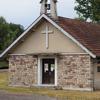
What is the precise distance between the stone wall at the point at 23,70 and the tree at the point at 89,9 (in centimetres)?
2605

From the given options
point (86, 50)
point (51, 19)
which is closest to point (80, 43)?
point (86, 50)

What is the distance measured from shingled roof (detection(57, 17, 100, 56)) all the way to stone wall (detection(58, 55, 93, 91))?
1061 millimetres

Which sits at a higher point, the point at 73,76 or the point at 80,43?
the point at 80,43

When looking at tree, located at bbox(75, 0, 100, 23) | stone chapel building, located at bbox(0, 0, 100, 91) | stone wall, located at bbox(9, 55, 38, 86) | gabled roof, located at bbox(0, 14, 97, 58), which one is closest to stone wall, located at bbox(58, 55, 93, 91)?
stone chapel building, located at bbox(0, 0, 100, 91)

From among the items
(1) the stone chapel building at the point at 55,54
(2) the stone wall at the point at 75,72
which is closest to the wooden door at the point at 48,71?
(1) the stone chapel building at the point at 55,54

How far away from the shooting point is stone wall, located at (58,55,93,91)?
3334 centimetres

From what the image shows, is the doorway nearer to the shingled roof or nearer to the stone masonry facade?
the stone masonry facade

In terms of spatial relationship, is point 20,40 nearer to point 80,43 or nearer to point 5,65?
point 80,43

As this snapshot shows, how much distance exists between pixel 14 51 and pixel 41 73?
9.85 feet

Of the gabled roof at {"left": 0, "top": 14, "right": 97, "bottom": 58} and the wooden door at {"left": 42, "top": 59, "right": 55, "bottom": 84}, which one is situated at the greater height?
the gabled roof at {"left": 0, "top": 14, "right": 97, "bottom": 58}

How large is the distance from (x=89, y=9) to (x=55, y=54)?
31.0 m

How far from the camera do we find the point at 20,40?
120 feet

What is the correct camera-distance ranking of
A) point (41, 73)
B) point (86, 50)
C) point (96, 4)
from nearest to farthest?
point (86, 50) → point (41, 73) → point (96, 4)

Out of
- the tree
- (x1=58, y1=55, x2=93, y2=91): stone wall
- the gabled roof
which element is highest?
the tree
